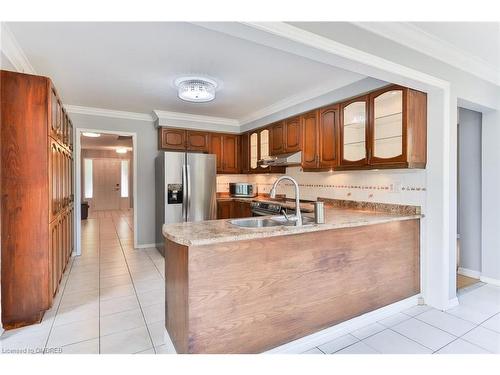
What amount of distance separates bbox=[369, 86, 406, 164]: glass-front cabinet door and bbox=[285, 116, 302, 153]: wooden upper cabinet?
43.5 inches

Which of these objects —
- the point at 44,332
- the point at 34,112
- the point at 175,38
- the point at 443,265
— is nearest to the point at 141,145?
the point at 34,112

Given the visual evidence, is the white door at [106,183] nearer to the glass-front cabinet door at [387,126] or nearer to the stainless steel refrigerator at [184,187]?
the stainless steel refrigerator at [184,187]

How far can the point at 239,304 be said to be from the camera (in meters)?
1.69

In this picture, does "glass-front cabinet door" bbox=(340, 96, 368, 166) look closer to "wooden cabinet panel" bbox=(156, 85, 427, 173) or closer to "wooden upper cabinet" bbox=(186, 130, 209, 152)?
"wooden cabinet panel" bbox=(156, 85, 427, 173)

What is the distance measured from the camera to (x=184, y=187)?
4.28 metres

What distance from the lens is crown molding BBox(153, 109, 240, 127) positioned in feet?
15.0

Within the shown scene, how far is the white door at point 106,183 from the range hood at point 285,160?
8.25 m

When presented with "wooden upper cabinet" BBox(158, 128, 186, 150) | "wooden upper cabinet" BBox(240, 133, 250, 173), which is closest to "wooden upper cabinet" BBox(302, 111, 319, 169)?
"wooden upper cabinet" BBox(240, 133, 250, 173)

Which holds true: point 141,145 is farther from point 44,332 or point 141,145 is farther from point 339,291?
point 339,291

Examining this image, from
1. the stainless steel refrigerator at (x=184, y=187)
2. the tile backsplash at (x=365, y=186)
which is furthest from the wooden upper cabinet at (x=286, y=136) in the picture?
the stainless steel refrigerator at (x=184, y=187)

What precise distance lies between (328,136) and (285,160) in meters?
0.75

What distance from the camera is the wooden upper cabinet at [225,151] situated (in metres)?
5.07

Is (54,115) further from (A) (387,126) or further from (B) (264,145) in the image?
(A) (387,126)
